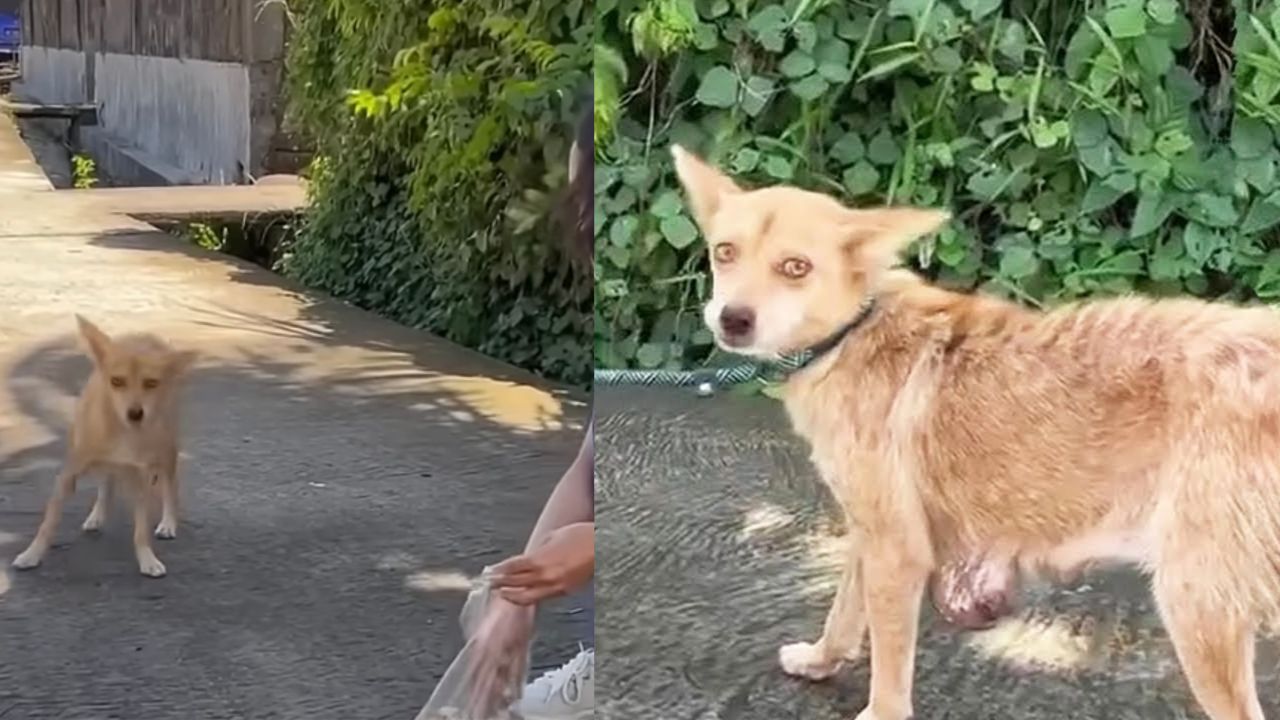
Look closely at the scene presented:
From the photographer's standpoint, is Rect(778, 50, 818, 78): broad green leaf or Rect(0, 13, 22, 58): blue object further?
Rect(0, 13, 22, 58): blue object

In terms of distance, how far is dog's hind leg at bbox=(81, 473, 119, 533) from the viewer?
2.16m

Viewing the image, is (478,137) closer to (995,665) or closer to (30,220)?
(30,220)

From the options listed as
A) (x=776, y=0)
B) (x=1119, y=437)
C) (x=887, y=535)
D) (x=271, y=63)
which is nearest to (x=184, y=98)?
(x=271, y=63)

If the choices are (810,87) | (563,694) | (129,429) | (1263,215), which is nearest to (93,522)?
(129,429)

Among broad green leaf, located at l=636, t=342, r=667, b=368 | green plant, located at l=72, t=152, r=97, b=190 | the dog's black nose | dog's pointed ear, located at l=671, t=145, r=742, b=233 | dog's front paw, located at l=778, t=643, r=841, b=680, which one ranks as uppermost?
dog's pointed ear, located at l=671, t=145, r=742, b=233

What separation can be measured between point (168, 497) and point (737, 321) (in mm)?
1009

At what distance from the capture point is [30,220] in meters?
2.27

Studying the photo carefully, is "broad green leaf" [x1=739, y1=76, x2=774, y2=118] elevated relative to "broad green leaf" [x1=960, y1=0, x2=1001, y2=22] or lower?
lower

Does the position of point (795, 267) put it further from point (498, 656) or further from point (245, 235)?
point (245, 235)

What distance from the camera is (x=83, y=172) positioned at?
2305 millimetres

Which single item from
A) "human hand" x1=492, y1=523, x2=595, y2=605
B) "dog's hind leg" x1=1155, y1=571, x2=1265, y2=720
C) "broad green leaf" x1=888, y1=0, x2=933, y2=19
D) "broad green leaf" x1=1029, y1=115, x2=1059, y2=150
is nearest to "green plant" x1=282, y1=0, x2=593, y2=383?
"human hand" x1=492, y1=523, x2=595, y2=605

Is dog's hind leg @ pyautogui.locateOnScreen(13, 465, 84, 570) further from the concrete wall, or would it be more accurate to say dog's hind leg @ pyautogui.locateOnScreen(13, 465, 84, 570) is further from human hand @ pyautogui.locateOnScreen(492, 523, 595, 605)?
human hand @ pyautogui.locateOnScreen(492, 523, 595, 605)

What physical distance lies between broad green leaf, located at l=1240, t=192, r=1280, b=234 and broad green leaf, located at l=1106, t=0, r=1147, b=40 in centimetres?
21

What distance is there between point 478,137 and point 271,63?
1.87ft
